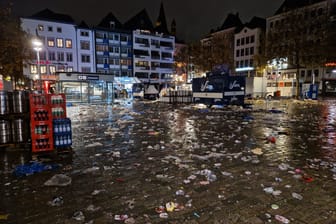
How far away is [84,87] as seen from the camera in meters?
26.4

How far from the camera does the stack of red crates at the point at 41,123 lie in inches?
231

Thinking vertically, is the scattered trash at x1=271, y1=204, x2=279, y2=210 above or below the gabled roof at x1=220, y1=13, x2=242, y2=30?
below

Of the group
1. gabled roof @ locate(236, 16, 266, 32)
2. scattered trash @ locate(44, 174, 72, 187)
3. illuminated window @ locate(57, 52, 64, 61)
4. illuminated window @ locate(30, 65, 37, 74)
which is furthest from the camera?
gabled roof @ locate(236, 16, 266, 32)

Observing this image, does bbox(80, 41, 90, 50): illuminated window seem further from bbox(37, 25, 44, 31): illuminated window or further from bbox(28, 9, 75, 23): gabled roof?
bbox(37, 25, 44, 31): illuminated window

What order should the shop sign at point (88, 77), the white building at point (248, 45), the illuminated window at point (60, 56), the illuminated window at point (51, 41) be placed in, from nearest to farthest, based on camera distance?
the shop sign at point (88, 77) < the illuminated window at point (51, 41) < the illuminated window at point (60, 56) < the white building at point (248, 45)

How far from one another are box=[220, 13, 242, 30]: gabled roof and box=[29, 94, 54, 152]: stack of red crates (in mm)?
66885

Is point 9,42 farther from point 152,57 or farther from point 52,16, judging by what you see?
point 152,57

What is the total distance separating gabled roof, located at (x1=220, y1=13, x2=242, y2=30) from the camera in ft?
214

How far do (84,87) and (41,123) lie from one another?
71.2 feet

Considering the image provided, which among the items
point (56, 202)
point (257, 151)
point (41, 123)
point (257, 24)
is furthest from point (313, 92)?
point (257, 24)

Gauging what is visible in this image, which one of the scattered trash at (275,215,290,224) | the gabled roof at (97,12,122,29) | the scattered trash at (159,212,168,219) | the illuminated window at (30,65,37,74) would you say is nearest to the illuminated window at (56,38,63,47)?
the illuminated window at (30,65,37,74)

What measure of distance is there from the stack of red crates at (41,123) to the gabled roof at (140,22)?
2238 inches

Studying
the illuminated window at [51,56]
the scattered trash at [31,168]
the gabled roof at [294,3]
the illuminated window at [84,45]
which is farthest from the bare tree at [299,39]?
the illuminated window at [51,56]

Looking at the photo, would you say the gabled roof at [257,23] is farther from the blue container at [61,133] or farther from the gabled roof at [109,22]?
the blue container at [61,133]
